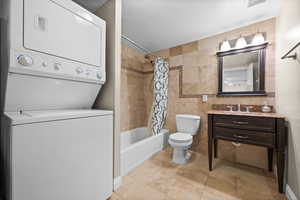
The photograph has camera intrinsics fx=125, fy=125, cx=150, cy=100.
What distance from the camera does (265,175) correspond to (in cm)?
167

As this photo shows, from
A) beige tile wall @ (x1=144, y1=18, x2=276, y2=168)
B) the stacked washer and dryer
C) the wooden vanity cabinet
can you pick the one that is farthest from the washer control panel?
beige tile wall @ (x1=144, y1=18, x2=276, y2=168)

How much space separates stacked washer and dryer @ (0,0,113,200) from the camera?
753 millimetres

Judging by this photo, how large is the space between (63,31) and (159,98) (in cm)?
179

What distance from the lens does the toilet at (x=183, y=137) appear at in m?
1.89

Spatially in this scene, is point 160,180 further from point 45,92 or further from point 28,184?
point 45,92

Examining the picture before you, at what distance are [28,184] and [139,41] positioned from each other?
2.49 m

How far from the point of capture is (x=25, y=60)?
2.67ft

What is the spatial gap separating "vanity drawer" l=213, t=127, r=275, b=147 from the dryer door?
5.57 ft

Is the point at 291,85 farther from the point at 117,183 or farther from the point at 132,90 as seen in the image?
the point at 132,90

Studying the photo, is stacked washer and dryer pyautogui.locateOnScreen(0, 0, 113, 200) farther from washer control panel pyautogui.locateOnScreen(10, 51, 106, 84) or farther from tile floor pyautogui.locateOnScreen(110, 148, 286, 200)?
tile floor pyautogui.locateOnScreen(110, 148, 286, 200)

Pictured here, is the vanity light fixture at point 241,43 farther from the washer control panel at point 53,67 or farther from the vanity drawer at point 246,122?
the washer control panel at point 53,67

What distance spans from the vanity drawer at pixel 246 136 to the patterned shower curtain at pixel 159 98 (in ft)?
3.40

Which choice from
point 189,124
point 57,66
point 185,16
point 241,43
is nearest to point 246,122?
point 189,124

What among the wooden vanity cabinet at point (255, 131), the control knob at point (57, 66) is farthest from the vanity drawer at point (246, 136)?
the control knob at point (57, 66)
